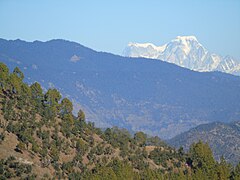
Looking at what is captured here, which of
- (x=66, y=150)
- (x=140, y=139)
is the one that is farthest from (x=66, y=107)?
(x=140, y=139)

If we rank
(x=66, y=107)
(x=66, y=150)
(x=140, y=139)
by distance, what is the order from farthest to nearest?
(x=140, y=139) < (x=66, y=107) < (x=66, y=150)

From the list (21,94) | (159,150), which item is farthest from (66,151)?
(159,150)

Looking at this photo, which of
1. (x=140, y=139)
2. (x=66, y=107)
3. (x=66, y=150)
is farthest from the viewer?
(x=140, y=139)

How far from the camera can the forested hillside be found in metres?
105

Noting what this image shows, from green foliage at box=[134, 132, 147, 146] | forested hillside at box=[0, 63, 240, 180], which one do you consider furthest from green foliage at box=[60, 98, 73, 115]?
green foliage at box=[134, 132, 147, 146]

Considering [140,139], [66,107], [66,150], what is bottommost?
[66,150]

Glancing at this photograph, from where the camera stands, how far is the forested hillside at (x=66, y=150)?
343 ft

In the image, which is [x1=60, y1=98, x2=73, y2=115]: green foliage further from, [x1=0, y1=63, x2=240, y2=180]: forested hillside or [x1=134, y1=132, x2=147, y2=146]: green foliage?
[x1=134, y1=132, x2=147, y2=146]: green foliage

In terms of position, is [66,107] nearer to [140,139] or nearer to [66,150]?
[66,150]

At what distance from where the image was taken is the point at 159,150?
469ft

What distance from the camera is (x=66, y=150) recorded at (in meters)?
119

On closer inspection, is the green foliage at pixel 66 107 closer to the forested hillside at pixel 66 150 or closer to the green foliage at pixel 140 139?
the forested hillside at pixel 66 150

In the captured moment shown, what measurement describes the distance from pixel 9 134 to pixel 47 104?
96.6 feet

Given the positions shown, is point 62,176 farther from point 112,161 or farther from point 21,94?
point 21,94
